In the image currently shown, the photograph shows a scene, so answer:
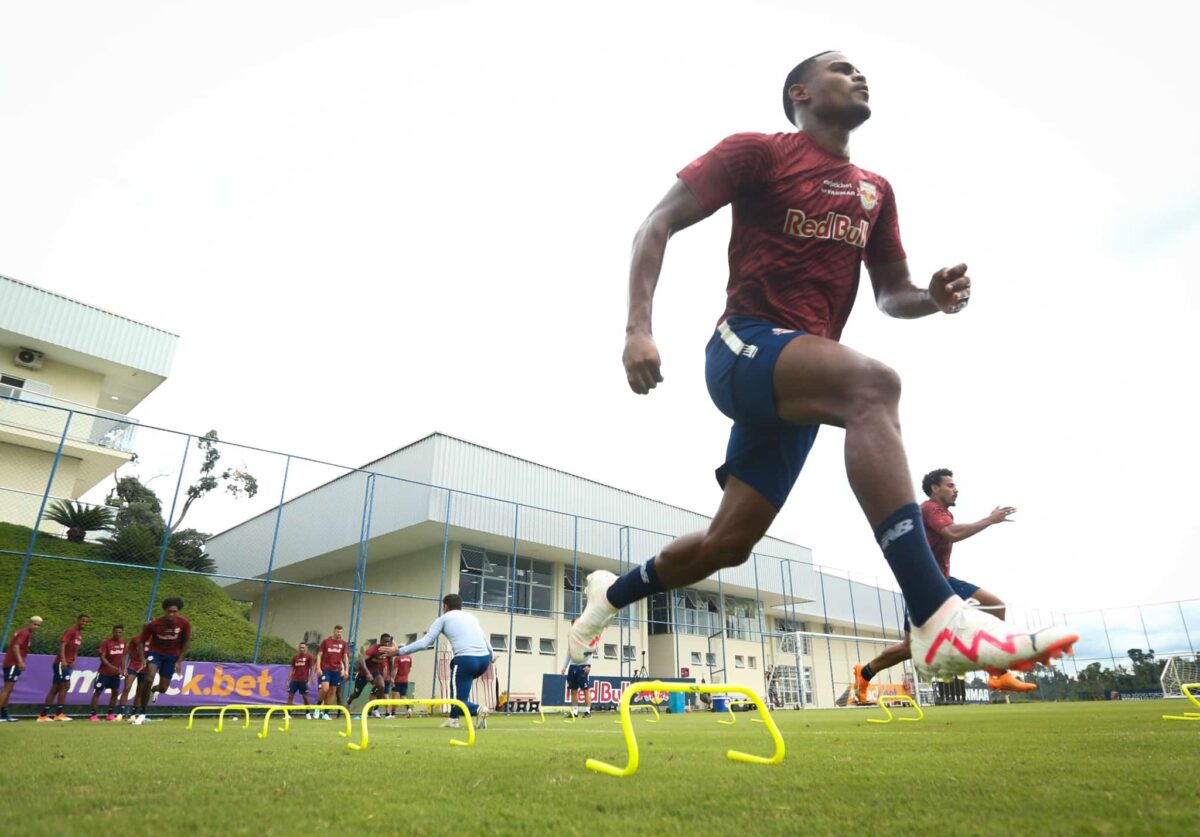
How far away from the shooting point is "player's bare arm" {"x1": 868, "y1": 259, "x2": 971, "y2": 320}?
2.66 m

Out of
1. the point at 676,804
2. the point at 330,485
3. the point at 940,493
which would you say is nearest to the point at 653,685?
the point at 676,804

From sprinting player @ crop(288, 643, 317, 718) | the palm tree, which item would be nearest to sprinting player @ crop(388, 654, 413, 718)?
sprinting player @ crop(288, 643, 317, 718)

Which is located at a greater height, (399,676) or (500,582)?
(500,582)

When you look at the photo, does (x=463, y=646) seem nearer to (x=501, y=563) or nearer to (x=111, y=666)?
(x=111, y=666)

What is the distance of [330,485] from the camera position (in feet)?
86.5

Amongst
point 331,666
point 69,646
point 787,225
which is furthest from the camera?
point 331,666

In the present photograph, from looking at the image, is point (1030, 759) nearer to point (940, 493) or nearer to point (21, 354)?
point (940, 493)

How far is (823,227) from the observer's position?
2600mm

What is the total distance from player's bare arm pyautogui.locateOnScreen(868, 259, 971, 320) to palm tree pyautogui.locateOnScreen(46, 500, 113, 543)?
23.8 meters

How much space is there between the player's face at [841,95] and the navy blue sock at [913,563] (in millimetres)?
1672

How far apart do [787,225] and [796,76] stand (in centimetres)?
86

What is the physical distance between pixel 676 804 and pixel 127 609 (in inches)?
899

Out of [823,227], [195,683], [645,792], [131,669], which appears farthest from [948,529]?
[195,683]

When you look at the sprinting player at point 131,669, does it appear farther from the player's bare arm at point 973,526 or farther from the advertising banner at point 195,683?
the player's bare arm at point 973,526
